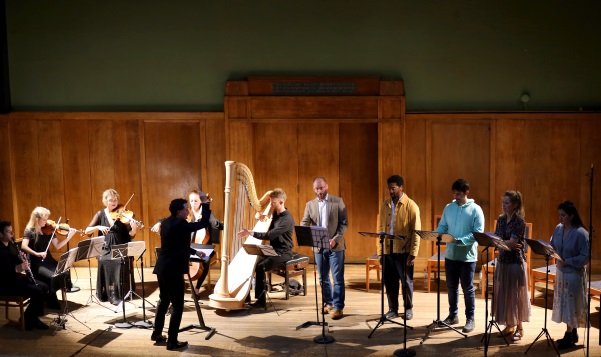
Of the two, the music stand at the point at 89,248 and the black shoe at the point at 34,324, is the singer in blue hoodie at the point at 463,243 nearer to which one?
the music stand at the point at 89,248

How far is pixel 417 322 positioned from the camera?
22.6 feet

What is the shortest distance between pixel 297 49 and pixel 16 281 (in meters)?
4.54

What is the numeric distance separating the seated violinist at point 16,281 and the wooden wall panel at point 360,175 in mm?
4180

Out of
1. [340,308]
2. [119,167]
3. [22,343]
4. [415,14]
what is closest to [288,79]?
[415,14]

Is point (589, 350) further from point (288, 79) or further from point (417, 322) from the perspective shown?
point (288, 79)

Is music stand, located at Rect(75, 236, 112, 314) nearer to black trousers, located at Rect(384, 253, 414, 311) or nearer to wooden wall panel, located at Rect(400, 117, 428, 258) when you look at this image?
black trousers, located at Rect(384, 253, 414, 311)

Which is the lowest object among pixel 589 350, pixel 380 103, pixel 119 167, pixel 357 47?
pixel 589 350

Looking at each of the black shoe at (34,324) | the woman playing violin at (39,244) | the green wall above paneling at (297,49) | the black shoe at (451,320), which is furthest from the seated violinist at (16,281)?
the black shoe at (451,320)

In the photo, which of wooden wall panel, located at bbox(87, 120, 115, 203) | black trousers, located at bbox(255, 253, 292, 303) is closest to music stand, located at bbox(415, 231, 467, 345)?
black trousers, located at bbox(255, 253, 292, 303)

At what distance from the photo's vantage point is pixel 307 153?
9258 millimetres

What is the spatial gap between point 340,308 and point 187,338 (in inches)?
64.5

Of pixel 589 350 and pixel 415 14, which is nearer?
pixel 589 350

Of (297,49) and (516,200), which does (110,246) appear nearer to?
(297,49)

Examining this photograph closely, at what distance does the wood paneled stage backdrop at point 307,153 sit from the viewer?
29.0 ft
